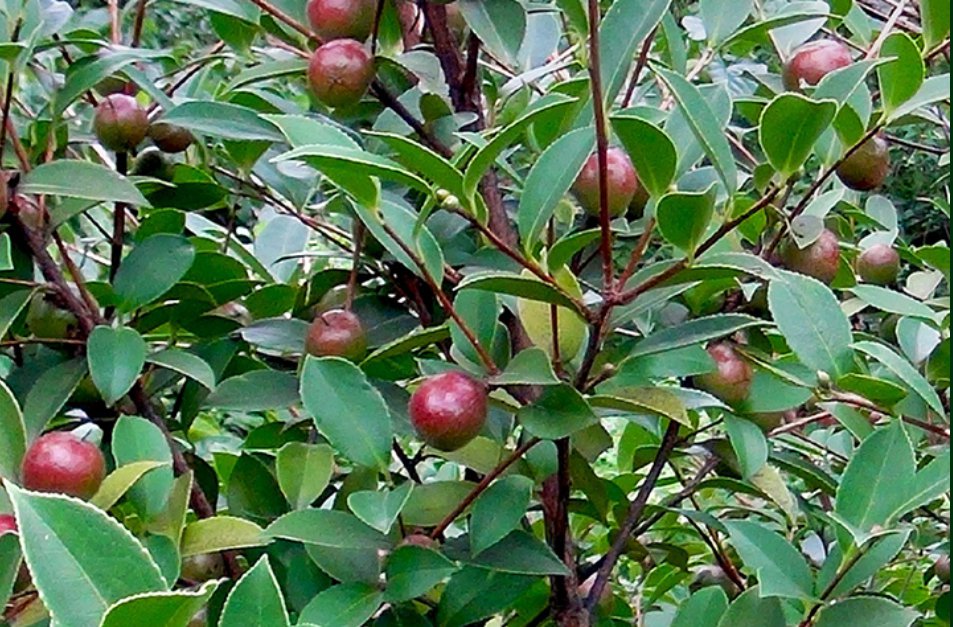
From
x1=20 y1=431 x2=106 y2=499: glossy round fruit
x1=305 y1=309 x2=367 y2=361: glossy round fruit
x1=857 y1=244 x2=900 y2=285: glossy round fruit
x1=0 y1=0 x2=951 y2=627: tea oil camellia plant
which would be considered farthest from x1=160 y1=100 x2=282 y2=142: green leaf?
x1=857 y1=244 x2=900 y2=285: glossy round fruit

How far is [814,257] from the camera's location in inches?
25.8

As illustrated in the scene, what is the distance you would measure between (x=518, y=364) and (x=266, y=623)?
0.77 ft

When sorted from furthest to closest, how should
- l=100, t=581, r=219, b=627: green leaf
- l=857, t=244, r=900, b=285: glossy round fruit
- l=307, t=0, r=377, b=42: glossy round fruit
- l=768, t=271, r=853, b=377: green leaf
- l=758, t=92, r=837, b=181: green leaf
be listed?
l=857, t=244, r=900, b=285: glossy round fruit
l=307, t=0, r=377, b=42: glossy round fruit
l=768, t=271, r=853, b=377: green leaf
l=758, t=92, r=837, b=181: green leaf
l=100, t=581, r=219, b=627: green leaf

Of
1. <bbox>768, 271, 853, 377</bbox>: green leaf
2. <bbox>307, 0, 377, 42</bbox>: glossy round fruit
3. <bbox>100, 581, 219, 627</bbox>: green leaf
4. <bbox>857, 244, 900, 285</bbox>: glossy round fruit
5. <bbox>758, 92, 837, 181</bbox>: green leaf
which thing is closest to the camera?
<bbox>100, 581, 219, 627</bbox>: green leaf

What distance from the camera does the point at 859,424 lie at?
29.3 inches

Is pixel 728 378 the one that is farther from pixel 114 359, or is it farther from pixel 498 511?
pixel 114 359

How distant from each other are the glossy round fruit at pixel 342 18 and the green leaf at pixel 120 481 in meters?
0.29

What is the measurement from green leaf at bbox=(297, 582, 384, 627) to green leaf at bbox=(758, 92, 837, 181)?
28 cm

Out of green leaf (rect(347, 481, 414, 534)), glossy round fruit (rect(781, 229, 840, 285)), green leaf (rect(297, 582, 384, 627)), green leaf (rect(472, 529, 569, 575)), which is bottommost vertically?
green leaf (rect(472, 529, 569, 575))

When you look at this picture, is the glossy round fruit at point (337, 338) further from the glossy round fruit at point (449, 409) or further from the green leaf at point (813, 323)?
the green leaf at point (813, 323)

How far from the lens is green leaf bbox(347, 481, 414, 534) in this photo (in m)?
0.54

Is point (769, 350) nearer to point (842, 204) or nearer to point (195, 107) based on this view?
point (842, 204)

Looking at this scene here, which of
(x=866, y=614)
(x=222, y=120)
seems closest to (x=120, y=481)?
(x=222, y=120)

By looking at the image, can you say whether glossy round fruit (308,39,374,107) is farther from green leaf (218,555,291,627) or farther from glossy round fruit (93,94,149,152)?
green leaf (218,555,291,627)
